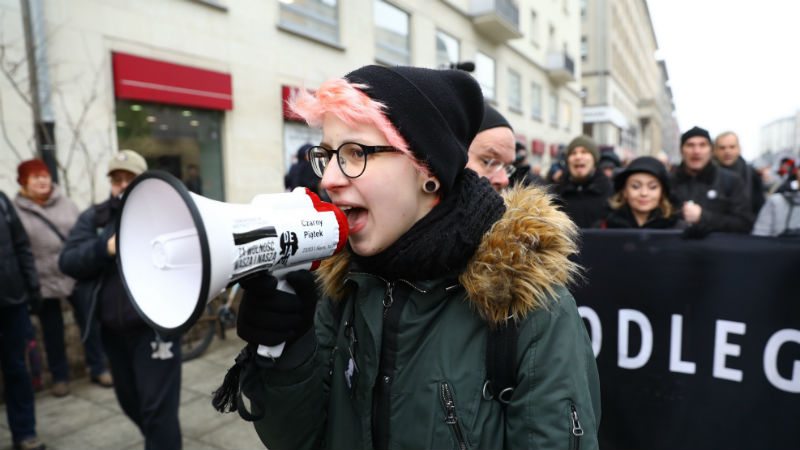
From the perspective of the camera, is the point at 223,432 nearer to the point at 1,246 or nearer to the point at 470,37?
the point at 1,246

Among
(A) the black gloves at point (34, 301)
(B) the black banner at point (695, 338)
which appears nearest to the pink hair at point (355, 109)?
(B) the black banner at point (695, 338)

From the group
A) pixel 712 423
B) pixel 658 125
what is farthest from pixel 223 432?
pixel 658 125

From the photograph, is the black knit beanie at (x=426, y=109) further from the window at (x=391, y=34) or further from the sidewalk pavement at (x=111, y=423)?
the window at (x=391, y=34)

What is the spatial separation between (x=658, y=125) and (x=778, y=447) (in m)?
84.8

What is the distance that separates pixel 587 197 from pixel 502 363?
11.3ft

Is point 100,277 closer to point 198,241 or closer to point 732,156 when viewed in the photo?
point 198,241

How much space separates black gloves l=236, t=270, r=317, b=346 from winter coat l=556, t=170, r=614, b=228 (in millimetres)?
3365

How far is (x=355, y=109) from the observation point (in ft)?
3.92

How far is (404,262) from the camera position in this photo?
123 cm

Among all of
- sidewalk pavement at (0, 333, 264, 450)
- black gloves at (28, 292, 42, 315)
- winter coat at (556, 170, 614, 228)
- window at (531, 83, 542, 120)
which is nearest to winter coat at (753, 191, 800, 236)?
winter coat at (556, 170, 614, 228)

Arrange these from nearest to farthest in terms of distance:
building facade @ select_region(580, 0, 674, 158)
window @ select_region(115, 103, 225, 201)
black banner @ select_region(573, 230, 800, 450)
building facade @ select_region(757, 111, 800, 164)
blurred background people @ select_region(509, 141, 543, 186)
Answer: black banner @ select_region(573, 230, 800, 450) → blurred background people @ select_region(509, 141, 543, 186) → window @ select_region(115, 103, 225, 201) → building facade @ select_region(580, 0, 674, 158) → building facade @ select_region(757, 111, 800, 164)

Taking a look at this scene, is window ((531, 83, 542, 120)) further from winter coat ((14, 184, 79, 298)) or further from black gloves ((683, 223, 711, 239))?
black gloves ((683, 223, 711, 239))

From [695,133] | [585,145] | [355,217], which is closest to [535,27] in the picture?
[585,145]

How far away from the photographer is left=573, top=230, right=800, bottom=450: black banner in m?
2.22
